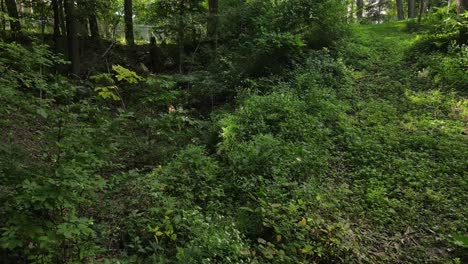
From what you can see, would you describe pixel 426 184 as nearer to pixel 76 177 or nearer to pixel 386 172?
pixel 386 172

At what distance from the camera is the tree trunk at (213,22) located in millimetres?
11531

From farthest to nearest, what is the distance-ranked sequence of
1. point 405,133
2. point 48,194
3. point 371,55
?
point 371,55 → point 405,133 → point 48,194

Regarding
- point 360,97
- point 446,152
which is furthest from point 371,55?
point 446,152

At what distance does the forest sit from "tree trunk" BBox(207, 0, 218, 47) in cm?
7

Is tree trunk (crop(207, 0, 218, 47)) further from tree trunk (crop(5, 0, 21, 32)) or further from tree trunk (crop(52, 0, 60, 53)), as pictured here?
tree trunk (crop(5, 0, 21, 32))

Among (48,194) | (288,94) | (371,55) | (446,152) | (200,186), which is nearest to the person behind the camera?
(48,194)

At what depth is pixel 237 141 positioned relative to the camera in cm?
649

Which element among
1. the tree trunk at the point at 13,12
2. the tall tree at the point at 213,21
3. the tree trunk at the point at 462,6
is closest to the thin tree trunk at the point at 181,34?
the tall tree at the point at 213,21

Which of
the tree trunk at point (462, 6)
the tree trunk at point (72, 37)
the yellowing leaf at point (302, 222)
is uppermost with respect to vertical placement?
the tree trunk at point (462, 6)

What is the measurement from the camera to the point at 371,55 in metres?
12.0

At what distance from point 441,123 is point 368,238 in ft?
14.2

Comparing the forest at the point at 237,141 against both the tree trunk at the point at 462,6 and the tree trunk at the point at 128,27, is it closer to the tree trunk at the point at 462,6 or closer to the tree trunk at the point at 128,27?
the tree trunk at the point at 462,6

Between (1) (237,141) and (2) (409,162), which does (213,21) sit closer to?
(1) (237,141)

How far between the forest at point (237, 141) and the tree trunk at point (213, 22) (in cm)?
7
